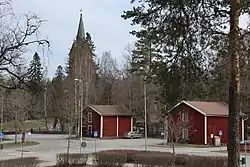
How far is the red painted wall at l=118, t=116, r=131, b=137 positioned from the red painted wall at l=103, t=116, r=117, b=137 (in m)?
0.79

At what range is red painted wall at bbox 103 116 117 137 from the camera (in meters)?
59.7

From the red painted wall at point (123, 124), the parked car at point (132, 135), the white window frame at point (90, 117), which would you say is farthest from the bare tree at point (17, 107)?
the red painted wall at point (123, 124)

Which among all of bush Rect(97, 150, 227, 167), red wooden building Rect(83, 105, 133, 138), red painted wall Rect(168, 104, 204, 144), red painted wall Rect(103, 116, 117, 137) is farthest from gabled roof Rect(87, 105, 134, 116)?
bush Rect(97, 150, 227, 167)

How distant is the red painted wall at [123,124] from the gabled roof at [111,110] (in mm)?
742

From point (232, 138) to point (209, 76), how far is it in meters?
2.10

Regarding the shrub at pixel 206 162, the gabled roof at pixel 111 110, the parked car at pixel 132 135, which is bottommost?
the parked car at pixel 132 135

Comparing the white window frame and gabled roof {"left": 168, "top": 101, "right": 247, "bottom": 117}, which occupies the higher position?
gabled roof {"left": 168, "top": 101, "right": 247, "bottom": 117}

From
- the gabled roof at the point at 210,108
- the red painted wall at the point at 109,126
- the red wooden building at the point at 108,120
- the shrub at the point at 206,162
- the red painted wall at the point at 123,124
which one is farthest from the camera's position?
the red painted wall at the point at 123,124

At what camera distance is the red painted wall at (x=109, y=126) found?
59.7 m

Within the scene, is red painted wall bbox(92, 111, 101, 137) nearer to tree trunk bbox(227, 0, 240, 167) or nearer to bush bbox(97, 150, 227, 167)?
bush bbox(97, 150, 227, 167)

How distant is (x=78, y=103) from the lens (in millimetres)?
42469

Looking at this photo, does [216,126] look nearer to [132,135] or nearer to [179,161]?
[132,135]

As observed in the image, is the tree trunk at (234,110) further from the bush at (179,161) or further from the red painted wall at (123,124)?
the red painted wall at (123,124)

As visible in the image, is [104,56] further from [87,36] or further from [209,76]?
[209,76]
